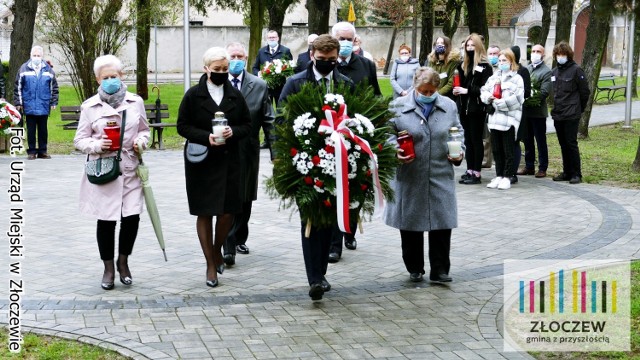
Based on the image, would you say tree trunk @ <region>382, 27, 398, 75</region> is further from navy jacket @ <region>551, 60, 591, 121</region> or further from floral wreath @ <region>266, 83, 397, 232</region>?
floral wreath @ <region>266, 83, 397, 232</region>

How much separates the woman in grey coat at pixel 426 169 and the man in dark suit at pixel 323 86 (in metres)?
0.62

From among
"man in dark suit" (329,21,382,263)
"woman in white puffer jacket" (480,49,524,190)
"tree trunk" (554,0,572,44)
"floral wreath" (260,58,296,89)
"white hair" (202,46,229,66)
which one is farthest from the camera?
"tree trunk" (554,0,572,44)

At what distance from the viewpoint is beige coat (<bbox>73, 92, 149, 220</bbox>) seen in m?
8.28

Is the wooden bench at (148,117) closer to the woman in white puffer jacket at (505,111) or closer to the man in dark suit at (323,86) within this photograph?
the woman in white puffer jacket at (505,111)

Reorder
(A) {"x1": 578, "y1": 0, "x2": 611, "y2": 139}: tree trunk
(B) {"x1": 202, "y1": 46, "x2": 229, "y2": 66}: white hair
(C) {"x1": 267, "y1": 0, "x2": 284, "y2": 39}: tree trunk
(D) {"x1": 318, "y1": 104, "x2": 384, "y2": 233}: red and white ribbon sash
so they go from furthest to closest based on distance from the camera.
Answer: (C) {"x1": 267, "y1": 0, "x2": 284, "y2": 39}: tree trunk → (A) {"x1": 578, "y1": 0, "x2": 611, "y2": 139}: tree trunk → (B) {"x1": 202, "y1": 46, "x2": 229, "y2": 66}: white hair → (D) {"x1": 318, "y1": 104, "x2": 384, "y2": 233}: red and white ribbon sash

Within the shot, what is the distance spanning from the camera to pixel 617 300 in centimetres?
794

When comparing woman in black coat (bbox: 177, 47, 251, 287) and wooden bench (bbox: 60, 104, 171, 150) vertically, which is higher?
woman in black coat (bbox: 177, 47, 251, 287)

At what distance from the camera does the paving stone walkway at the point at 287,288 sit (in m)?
6.90

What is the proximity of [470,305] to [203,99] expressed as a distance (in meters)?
2.84

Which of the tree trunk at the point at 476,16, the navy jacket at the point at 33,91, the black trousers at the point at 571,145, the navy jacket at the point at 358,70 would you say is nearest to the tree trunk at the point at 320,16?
the tree trunk at the point at 476,16

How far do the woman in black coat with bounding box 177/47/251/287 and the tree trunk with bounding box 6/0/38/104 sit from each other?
44.8ft

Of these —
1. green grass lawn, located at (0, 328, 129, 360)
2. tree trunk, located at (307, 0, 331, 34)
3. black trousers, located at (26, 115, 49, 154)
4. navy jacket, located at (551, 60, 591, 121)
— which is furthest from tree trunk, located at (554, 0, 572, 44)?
green grass lawn, located at (0, 328, 129, 360)

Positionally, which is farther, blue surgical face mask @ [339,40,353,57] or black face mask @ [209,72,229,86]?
blue surgical face mask @ [339,40,353,57]

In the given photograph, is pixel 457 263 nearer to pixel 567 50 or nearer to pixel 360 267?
pixel 360 267
